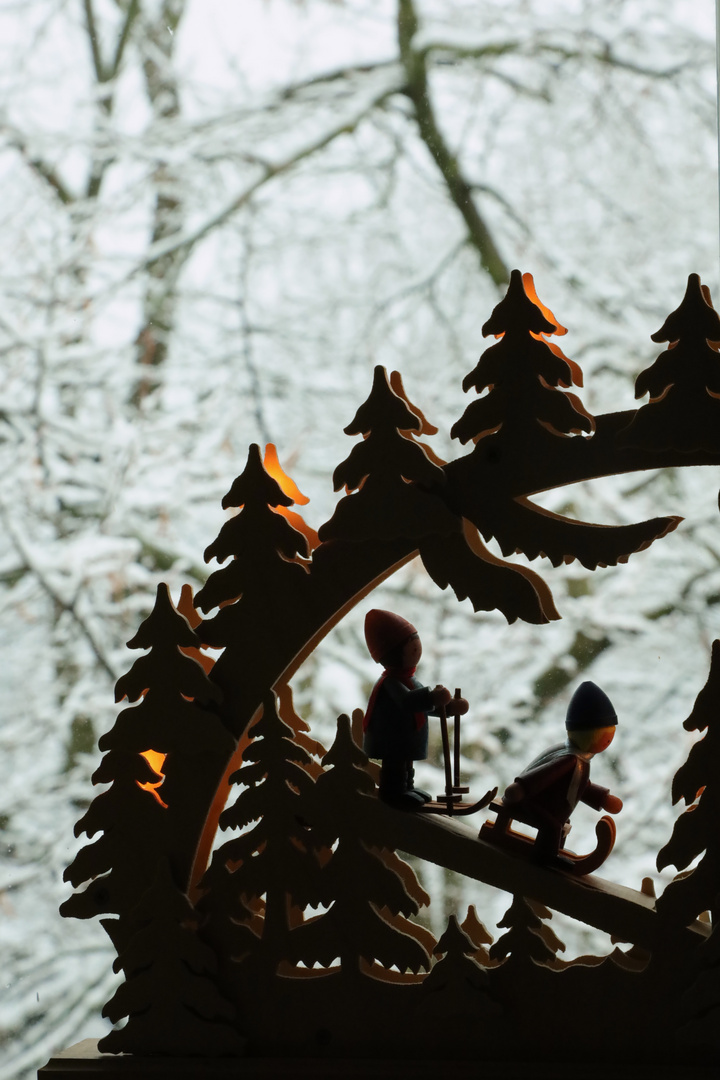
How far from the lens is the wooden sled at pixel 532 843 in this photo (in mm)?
562

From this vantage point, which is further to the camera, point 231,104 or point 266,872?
point 231,104

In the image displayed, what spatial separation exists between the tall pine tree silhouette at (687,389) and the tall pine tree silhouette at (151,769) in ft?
0.93

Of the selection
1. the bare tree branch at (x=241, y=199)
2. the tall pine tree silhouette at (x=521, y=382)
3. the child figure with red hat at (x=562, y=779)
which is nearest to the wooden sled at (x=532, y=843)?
the child figure with red hat at (x=562, y=779)

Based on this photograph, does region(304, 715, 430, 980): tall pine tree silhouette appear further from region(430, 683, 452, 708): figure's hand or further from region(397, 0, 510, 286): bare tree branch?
region(397, 0, 510, 286): bare tree branch

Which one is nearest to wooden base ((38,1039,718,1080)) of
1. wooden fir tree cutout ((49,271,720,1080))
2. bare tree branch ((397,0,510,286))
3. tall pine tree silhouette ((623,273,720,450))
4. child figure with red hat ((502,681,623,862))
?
wooden fir tree cutout ((49,271,720,1080))

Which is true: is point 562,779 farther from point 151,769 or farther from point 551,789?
point 151,769

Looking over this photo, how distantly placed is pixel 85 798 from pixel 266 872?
60 cm

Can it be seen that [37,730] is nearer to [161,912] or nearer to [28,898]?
[28,898]

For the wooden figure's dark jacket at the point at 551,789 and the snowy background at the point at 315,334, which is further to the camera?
the snowy background at the point at 315,334

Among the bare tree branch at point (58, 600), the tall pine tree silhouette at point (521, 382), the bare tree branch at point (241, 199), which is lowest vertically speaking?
the tall pine tree silhouette at point (521, 382)

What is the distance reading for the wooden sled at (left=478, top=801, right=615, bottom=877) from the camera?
0.56 meters

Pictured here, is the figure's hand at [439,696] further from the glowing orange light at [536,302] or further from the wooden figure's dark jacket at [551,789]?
the glowing orange light at [536,302]

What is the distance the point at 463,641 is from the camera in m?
1.10

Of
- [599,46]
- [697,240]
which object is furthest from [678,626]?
[599,46]
